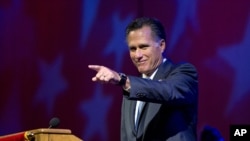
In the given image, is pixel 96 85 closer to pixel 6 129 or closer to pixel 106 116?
pixel 106 116

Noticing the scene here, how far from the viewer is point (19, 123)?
3541 millimetres

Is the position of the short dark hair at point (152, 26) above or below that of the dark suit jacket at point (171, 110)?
above

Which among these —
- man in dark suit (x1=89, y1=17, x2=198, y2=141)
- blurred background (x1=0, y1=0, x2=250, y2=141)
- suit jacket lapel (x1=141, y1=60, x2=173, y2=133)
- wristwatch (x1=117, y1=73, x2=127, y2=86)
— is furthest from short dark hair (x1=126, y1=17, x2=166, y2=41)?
blurred background (x1=0, y1=0, x2=250, y2=141)

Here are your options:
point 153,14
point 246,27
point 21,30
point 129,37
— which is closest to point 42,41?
point 21,30

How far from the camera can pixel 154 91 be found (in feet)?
5.14

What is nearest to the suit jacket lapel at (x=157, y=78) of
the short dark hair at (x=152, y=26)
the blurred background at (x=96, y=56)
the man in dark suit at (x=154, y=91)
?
the man in dark suit at (x=154, y=91)

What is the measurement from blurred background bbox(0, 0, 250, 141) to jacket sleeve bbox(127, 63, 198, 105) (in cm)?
113

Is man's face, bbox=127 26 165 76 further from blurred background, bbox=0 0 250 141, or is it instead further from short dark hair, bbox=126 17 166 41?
blurred background, bbox=0 0 250 141

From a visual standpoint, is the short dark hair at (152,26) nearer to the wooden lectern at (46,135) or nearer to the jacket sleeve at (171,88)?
the jacket sleeve at (171,88)

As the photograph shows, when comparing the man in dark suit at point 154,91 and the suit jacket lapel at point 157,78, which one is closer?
the man in dark suit at point 154,91

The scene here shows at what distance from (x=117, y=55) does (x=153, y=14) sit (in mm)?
359

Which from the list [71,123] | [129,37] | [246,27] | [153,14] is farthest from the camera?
[71,123]

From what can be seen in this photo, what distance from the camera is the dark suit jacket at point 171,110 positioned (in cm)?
162

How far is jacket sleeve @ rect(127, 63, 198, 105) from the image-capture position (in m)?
1.55
